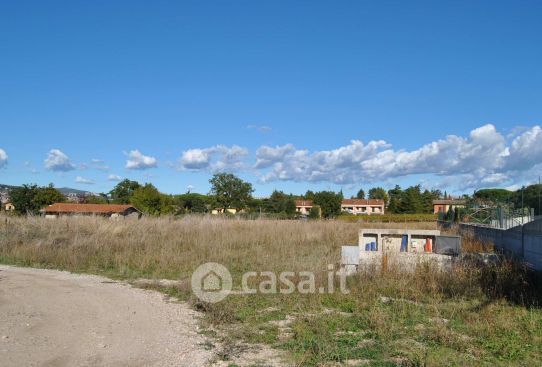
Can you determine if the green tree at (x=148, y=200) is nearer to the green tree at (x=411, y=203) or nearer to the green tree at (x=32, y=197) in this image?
the green tree at (x=32, y=197)

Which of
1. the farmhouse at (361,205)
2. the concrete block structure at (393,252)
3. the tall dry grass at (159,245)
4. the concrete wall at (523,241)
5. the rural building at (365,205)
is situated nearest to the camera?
the concrete block structure at (393,252)

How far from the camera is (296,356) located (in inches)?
212

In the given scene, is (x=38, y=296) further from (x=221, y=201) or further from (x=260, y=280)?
(x=221, y=201)

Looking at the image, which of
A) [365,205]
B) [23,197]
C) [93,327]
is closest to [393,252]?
[93,327]

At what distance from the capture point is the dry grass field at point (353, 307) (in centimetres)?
556

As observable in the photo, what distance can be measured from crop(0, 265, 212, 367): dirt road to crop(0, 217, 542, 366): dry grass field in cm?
53

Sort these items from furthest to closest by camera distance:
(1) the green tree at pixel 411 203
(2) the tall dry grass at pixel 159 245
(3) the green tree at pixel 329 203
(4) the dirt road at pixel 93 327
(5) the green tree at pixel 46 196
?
(3) the green tree at pixel 329 203
(1) the green tree at pixel 411 203
(5) the green tree at pixel 46 196
(2) the tall dry grass at pixel 159 245
(4) the dirt road at pixel 93 327

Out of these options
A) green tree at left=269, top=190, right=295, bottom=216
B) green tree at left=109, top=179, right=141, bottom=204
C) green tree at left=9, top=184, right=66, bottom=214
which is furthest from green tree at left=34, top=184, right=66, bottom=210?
green tree at left=269, top=190, right=295, bottom=216

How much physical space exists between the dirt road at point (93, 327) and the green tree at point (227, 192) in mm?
61648

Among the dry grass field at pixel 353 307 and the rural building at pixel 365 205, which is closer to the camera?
the dry grass field at pixel 353 307

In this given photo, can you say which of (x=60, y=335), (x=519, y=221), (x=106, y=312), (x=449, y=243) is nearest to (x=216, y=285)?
(x=106, y=312)

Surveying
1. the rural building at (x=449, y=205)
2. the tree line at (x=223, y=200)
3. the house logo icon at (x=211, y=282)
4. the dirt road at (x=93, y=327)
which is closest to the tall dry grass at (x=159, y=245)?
the house logo icon at (x=211, y=282)

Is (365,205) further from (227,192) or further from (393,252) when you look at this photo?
(393,252)

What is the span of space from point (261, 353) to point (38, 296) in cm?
516
